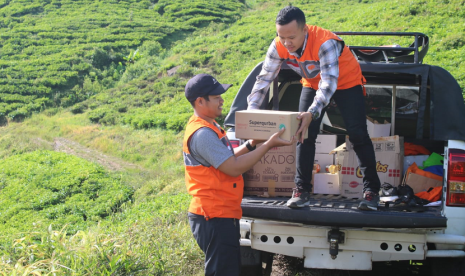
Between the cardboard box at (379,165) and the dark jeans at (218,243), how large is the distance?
1.68 meters

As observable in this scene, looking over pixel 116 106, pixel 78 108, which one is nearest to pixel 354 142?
pixel 116 106

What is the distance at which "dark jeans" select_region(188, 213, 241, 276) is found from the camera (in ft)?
10.7

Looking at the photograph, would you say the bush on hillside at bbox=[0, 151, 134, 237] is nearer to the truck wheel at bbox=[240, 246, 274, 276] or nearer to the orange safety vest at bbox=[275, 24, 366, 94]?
the truck wheel at bbox=[240, 246, 274, 276]

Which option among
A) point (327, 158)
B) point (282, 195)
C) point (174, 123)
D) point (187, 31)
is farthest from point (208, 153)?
point (187, 31)

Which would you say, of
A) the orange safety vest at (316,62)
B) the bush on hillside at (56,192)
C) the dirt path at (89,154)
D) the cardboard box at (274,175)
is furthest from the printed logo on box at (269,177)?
the dirt path at (89,154)

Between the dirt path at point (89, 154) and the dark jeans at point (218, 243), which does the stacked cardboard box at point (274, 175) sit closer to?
the dark jeans at point (218, 243)

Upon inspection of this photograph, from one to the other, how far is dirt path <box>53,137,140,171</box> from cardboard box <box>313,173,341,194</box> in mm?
6878

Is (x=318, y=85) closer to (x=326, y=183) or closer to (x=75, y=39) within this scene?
(x=326, y=183)

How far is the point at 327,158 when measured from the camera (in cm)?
504

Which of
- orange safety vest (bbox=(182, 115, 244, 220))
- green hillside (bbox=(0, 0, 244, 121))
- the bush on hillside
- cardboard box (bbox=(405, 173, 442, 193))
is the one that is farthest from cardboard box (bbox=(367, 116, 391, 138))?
green hillside (bbox=(0, 0, 244, 121))

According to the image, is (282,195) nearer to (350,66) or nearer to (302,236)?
(302,236)

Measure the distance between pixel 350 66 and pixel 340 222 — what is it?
4.31ft

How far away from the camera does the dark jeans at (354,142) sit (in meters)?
3.99

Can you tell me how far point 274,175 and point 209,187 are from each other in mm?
1404
